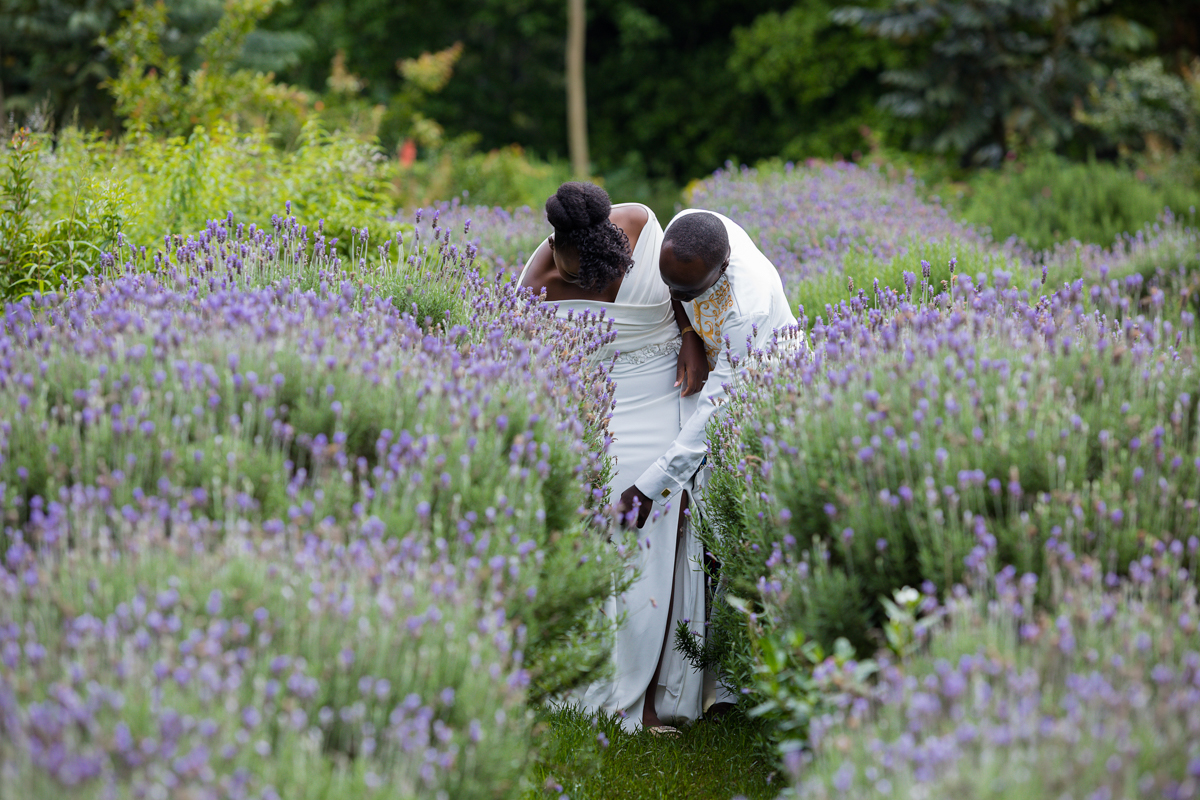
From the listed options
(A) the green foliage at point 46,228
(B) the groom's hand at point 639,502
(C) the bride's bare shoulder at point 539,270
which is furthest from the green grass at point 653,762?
(A) the green foliage at point 46,228

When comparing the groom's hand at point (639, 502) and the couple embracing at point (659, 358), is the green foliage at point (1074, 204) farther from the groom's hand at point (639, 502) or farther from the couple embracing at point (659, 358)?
the groom's hand at point (639, 502)

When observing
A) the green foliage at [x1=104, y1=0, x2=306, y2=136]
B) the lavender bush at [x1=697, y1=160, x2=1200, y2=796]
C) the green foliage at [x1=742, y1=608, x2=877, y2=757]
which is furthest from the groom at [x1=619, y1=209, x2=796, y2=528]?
the green foliage at [x1=104, y1=0, x2=306, y2=136]

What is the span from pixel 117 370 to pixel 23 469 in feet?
1.41

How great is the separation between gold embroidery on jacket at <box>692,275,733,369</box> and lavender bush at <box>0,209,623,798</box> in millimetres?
759

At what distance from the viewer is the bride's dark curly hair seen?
3943 mm

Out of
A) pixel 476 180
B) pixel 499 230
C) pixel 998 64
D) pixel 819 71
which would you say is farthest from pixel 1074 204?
pixel 819 71

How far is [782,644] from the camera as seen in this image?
280 centimetres

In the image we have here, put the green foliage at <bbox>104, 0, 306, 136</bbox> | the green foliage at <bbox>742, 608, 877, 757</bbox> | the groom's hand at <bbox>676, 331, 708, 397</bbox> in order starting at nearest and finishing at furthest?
the green foliage at <bbox>742, 608, 877, 757</bbox> < the groom's hand at <bbox>676, 331, 708, 397</bbox> < the green foliage at <bbox>104, 0, 306, 136</bbox>

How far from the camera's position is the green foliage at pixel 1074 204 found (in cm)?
812

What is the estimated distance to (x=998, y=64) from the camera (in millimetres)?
13477

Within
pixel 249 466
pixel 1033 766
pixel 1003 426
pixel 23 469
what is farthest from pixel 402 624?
pixel 1003 426

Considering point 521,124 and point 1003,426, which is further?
point 521,124

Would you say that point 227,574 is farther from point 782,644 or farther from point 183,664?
point 782,644

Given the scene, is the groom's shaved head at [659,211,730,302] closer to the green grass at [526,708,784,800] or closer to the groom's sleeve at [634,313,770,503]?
the groom's sleeve at [634,313,770,503]
